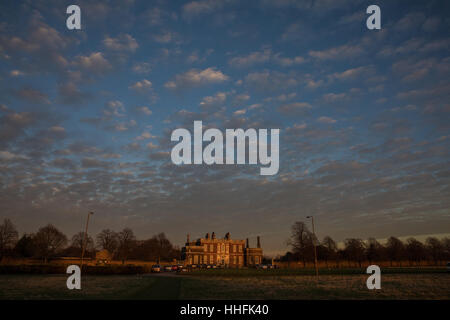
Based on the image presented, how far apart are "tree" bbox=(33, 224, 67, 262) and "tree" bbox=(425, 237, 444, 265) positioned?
439 feet

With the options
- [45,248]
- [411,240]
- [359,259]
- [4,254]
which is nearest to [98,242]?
[45,248]

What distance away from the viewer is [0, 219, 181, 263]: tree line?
288 ft

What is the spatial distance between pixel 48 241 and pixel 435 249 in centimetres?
14944

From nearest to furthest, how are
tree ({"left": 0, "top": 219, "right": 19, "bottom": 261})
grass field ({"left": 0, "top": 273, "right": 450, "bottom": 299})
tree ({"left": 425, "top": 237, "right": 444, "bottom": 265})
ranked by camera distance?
grass field ({"left": 0, "top": 273, "right": 450, "bottom": 299}) → tree ({"left": 0, "top": 219, "right": 19, "bottom": 261}) → tree ({"left": 425, "top": 237, "right": 444, "bottom": 265})

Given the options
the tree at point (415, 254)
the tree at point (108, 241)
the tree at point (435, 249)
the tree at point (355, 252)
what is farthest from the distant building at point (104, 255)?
the tree at point (435, 249)

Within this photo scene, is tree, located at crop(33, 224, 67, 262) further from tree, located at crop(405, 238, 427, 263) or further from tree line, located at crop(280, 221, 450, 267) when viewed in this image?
tree, located at crop(405, 238, 427, 263)

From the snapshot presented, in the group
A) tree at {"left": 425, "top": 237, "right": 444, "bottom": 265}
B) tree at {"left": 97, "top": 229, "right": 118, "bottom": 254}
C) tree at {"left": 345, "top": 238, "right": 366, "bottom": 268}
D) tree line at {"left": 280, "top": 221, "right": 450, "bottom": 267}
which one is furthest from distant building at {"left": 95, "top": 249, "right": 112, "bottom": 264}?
tree at {"left": 425, "top": 237, "right": 444, "bottom": 265}

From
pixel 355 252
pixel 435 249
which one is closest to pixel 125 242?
pixel 355 252

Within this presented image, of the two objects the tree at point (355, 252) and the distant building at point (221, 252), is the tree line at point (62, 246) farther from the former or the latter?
the tree at point (355, 252)
